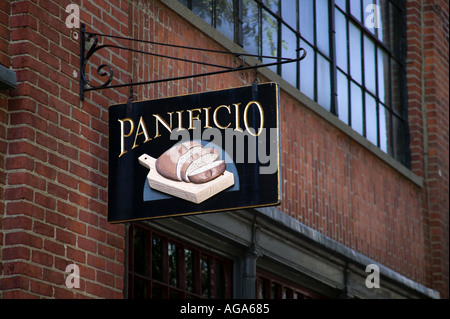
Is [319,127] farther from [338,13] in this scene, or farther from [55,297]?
[55,297]

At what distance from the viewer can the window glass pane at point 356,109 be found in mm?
13562

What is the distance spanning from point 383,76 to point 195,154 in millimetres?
7520

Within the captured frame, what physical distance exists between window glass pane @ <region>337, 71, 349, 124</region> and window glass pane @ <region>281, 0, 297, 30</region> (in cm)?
121

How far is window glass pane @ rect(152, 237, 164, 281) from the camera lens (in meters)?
A: 9.50

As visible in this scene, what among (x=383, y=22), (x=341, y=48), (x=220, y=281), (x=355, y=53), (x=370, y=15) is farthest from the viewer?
(x=383, y=22)

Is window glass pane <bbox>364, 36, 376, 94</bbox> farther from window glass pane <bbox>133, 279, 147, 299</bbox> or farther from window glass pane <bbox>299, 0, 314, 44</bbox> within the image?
window glass pane <bbox>133, 279, 147, 299</bbox>

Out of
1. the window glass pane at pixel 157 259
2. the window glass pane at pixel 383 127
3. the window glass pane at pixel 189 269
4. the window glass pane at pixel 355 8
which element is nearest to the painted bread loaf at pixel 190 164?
the window glass pane at pixel 157 259

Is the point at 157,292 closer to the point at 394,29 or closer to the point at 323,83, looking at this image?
the point at 323,83

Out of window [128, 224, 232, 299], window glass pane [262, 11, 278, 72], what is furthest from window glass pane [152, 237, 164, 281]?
window glass pane [262, 11, 278, 72]

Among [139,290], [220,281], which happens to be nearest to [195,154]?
[139,290]

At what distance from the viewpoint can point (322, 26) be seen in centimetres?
1315

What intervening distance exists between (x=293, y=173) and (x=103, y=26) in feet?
11.9

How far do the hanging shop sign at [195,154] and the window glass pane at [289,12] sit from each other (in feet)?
15.0

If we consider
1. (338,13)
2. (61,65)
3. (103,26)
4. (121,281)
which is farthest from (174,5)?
(338,13)
